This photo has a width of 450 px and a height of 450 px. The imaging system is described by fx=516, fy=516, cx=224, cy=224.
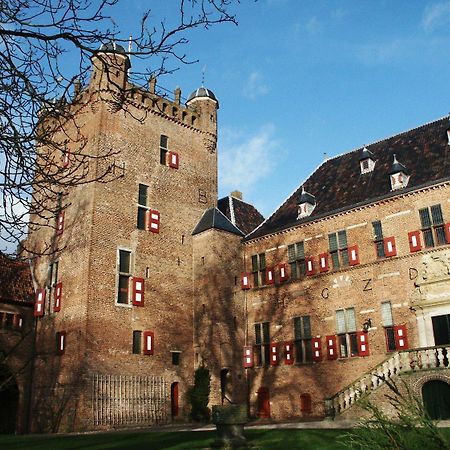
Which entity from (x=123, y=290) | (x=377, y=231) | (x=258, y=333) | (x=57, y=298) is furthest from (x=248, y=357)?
(x=57, y=298)

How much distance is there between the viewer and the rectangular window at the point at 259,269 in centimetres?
2444

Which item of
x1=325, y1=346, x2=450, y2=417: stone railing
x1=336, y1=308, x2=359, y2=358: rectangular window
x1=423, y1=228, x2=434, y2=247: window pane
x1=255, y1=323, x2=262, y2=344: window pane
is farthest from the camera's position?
x1=255, y1=323, x2=262, y2=344: window pane

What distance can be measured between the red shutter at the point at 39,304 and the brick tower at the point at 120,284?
2.4 inches

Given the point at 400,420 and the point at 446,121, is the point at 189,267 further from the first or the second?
the point at 400,420

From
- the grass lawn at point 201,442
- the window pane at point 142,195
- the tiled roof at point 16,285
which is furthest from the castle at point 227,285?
the grass lawn at point 201,442

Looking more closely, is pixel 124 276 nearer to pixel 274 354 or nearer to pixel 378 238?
pixel 274 354

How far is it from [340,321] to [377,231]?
3950mm

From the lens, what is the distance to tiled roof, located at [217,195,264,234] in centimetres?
2700

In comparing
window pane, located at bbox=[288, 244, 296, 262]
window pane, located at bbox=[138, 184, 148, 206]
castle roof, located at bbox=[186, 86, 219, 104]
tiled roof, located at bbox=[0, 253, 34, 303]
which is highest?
castle roof, located at bbox=[186, 86, 219, 104]

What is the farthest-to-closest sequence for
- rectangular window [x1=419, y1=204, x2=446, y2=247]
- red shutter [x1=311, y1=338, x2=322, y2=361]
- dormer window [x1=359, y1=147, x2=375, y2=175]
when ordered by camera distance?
dormer window [x1=359, y1=147, x2=375, y2=175] < red shutter [x1=311, y1=338, x2=322, y2=361] < rectangular window [x1=419, y1=204, x2=446, y2=247]

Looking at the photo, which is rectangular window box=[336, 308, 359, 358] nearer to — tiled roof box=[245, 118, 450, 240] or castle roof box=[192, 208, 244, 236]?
tiled roof box=[245, 118, 450, 240]

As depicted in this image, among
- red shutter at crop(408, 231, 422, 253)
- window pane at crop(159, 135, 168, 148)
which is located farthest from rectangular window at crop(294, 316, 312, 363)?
window pane at crop(159, 135, 168, 148)

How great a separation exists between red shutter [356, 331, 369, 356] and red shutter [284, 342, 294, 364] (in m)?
3.42

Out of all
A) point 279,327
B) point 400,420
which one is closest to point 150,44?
point 400,420
